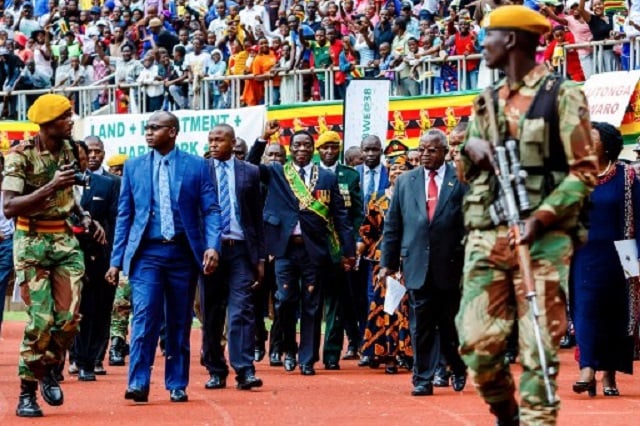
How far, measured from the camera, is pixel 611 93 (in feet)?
68.7

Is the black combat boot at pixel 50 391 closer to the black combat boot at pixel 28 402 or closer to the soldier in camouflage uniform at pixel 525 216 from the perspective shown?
the black combat boot at pixel 28 402

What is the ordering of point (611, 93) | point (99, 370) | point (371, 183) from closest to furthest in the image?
point (99, 370)
point (371, 183)
point (611, 93)

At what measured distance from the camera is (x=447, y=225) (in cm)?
1360

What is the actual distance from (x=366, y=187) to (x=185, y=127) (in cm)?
1156

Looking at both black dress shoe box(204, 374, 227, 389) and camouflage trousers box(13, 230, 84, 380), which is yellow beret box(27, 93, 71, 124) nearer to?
camouflage trousers box(13, 230, 84, 380)

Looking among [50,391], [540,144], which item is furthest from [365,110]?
[540,144]

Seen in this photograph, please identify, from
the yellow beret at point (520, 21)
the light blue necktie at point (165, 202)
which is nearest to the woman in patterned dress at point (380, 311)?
the light blue necktie at point (165, 202)

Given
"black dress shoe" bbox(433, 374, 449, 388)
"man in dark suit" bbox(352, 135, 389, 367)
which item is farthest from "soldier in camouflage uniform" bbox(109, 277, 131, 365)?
"black dress shoe" bbox(433, 374, 449, 388)

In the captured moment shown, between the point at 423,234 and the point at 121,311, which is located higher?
the point at 423,234

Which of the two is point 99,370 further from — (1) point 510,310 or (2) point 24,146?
(1) point 510,310

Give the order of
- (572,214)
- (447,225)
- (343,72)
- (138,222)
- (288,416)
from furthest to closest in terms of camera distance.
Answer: (343,72), (447,225), (138,222), (288,416), (572,214)

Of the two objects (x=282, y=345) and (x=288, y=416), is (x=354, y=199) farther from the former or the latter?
(x=288, y=416)

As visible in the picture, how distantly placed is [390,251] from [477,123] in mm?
5169

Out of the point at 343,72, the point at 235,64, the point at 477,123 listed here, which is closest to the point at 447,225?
the point at 477,123
